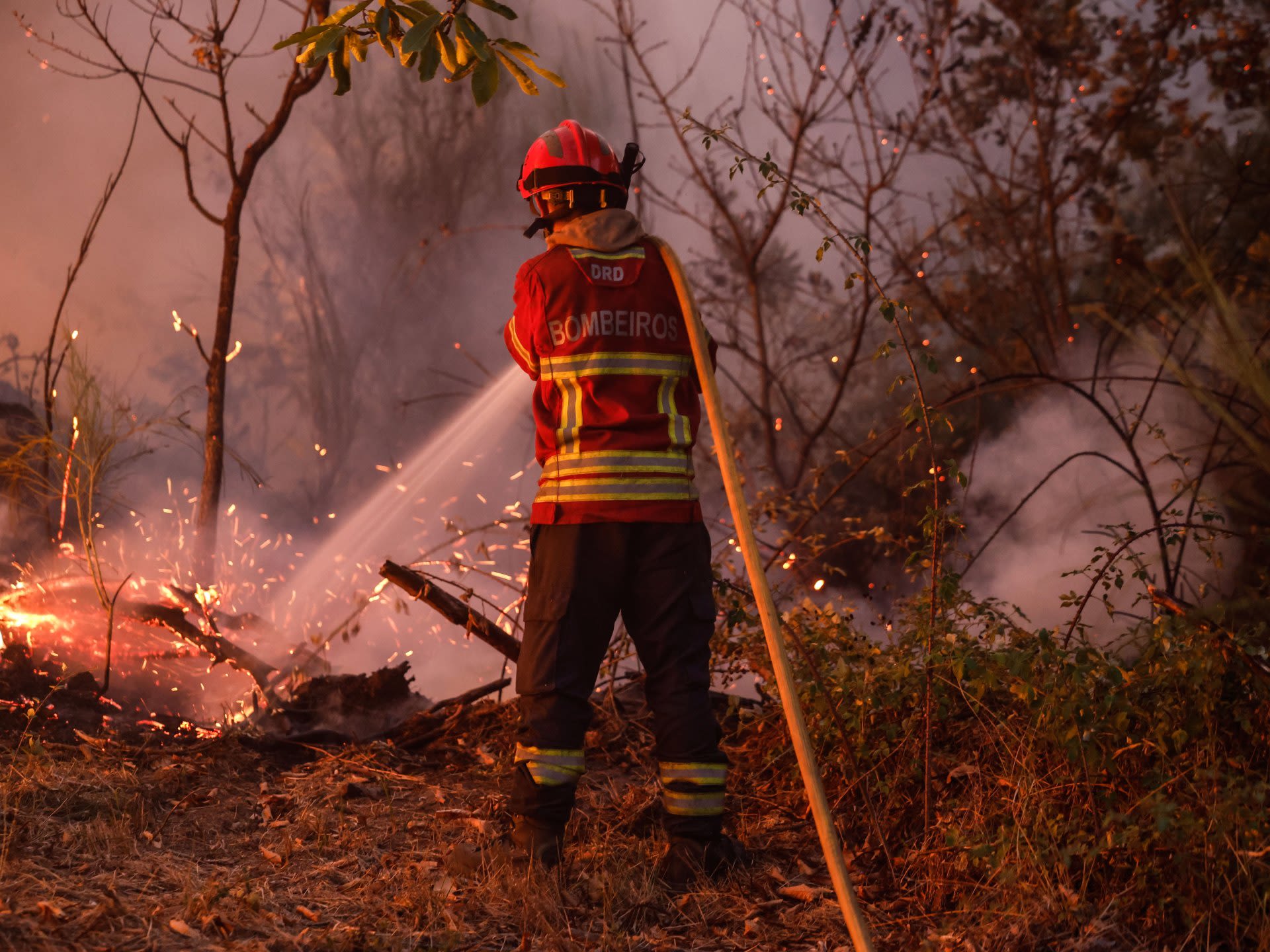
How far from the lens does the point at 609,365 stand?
3152 millimetres

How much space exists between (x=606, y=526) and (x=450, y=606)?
1.30 metres

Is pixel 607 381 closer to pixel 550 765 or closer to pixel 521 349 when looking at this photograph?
pixel 521 349

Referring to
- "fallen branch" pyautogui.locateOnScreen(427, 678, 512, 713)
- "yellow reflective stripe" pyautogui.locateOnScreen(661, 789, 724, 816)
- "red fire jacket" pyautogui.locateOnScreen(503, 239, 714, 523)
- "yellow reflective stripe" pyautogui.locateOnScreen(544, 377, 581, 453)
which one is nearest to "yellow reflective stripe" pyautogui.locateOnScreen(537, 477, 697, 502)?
"red fire jacket" pyautogui.locateOnScreen(503, 239, 714, 523)

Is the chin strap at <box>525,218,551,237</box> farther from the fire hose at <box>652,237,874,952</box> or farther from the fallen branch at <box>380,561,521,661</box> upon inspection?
the fallen branch at <box>380,561,521,661</box>

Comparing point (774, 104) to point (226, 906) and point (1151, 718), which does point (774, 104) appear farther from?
point (226, 906)

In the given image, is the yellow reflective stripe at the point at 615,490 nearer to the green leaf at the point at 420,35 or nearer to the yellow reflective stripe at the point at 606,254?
the yellow reflective stripe at the point at 606,254

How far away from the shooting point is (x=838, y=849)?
240cm

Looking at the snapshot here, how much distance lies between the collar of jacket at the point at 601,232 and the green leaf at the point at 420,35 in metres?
0.85

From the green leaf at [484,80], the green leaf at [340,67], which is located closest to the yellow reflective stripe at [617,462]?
the green leaf at [484,80]

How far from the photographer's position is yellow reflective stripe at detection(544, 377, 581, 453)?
318 centimetres

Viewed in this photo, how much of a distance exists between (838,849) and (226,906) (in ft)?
4.96

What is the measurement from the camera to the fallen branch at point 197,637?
5.00 metres

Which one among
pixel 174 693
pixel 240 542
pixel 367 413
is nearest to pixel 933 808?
pixel 174 693

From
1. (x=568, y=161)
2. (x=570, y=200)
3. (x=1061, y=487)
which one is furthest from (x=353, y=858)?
(x=1061, y=487)
